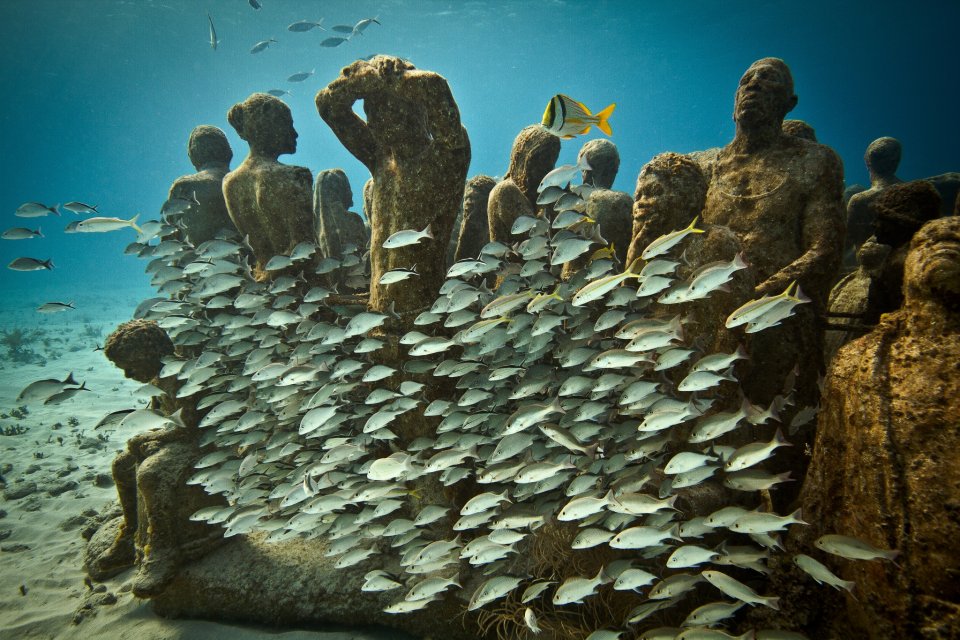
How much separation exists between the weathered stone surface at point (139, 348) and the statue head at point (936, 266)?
30.1 ft

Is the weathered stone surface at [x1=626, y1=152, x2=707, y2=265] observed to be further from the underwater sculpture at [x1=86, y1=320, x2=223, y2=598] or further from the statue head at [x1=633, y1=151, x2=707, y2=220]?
the underwater sculpture at [x1=86, y1=320, x2=223, y2=598]

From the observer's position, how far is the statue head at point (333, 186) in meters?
8.98

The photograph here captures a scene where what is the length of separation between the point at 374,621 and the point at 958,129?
18563cm

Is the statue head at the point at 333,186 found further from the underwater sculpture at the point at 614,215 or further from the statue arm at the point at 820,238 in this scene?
the statue arm at the point at 820,238

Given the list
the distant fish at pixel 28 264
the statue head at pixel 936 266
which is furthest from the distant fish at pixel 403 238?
Result: the distant fish at pixel 28 264

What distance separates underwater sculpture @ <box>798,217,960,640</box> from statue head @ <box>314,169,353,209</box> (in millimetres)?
8946

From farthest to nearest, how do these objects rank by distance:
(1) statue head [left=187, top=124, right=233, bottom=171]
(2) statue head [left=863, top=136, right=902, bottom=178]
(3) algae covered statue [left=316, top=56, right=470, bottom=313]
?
(2) statue head [left=863, top=136, right=902, bottom=178]
(1) statue head [left=187, top=124, right=233, bottom=171]
(3) algae covered statue [left=316, top=56, right=470, bottom=313]

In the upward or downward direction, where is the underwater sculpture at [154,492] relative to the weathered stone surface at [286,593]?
upward

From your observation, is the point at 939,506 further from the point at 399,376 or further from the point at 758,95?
the point at 399,376

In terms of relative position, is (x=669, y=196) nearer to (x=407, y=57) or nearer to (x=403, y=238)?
(x=403, y=238)

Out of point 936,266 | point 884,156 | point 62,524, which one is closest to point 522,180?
point 936,266

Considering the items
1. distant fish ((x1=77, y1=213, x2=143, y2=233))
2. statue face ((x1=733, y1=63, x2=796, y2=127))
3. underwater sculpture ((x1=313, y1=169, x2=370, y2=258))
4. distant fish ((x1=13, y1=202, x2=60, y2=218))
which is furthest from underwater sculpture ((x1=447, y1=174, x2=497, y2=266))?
distant fish ((x1=13, y1=202, x2=60, y2=218))

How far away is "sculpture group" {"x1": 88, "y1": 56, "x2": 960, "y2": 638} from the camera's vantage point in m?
2.72

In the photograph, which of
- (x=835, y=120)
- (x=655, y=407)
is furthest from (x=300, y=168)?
(x=835, y=120)
